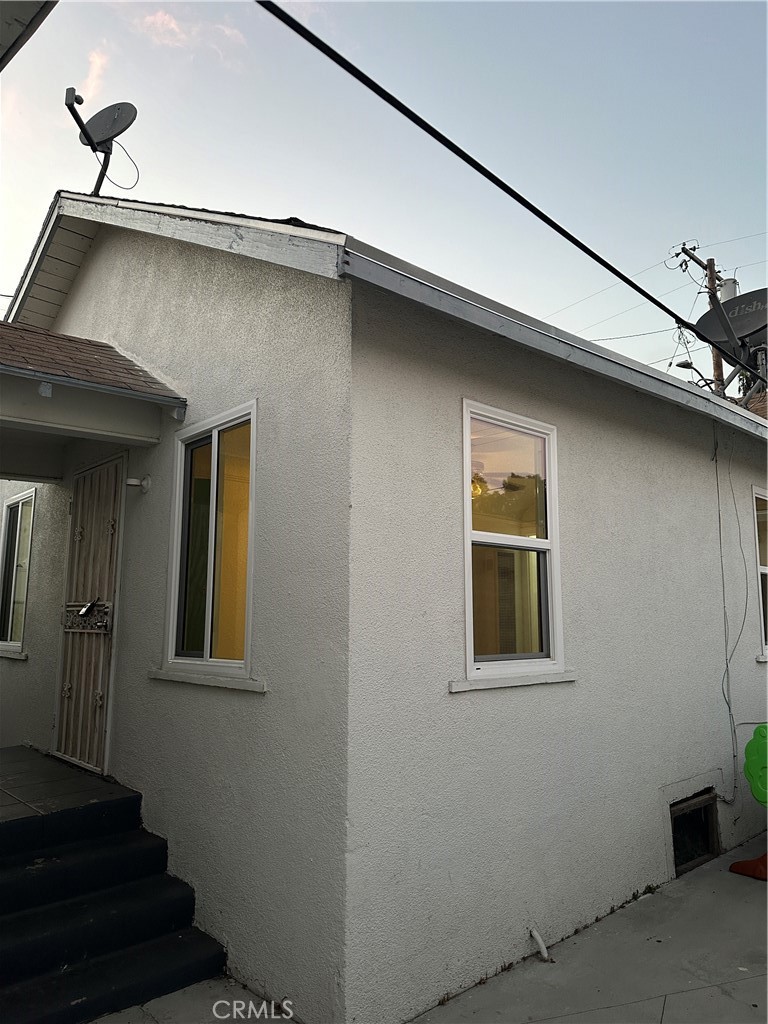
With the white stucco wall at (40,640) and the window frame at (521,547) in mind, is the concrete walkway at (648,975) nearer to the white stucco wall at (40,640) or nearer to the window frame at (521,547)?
the window frame at (521,547)

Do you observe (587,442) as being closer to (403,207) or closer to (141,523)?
(141,523)

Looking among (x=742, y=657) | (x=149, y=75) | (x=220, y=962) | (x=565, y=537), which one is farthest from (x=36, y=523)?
(x=742, y=657)

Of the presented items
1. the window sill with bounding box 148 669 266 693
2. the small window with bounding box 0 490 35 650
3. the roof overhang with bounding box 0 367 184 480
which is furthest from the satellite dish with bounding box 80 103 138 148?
the window sill with bounding box 148 669 266 693

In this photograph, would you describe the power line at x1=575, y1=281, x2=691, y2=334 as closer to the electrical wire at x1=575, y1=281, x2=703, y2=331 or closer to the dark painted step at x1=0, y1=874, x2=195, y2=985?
the electrical wire at x1=575, y1=281, x2=703, y2=331

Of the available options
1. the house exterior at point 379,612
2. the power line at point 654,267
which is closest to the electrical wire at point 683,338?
the power line at point 654,267

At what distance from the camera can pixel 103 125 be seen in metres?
6.18

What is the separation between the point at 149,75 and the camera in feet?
18.3

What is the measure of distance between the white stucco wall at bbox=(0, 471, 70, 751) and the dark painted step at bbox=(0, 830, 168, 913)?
1938mm

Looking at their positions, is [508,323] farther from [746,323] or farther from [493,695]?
[746,323]

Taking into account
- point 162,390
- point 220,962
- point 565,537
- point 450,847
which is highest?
point 162,390

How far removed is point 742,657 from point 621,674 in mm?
2028

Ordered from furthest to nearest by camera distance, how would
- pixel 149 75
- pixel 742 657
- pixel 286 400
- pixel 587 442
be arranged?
pixel 742 657, pixel 149 75, pixel 587 442, pixel 286 400

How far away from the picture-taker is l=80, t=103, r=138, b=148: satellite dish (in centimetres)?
598

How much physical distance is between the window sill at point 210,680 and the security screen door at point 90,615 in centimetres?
85
